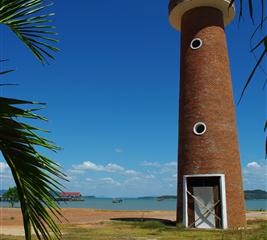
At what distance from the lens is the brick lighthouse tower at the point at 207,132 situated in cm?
2053

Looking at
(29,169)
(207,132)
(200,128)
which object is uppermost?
(200,128)

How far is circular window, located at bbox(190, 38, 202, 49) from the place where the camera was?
22094mm

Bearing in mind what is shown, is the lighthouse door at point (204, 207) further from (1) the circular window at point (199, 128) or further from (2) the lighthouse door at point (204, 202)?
(1) the circular window at point (199, 128)

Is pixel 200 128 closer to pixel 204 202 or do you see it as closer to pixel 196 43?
pixel 204 202

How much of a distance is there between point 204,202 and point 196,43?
26.5 ft

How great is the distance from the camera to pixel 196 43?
22.2m

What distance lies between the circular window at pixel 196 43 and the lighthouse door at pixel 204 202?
6.73 meters

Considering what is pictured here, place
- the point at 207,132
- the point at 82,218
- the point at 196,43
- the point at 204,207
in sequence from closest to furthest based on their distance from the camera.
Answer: the point at 207,132, the point at 204,207, the point at 196,43, the point at 82,218

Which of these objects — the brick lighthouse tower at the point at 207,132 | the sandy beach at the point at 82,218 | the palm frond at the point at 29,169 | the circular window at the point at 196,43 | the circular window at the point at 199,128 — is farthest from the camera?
the sandy beach at the point at 82,218

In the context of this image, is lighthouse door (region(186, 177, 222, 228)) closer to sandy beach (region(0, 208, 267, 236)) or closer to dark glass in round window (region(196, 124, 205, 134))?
dark glass in round window (region(196, 124, 205, 134))

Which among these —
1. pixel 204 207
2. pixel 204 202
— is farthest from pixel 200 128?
pixel 204 207

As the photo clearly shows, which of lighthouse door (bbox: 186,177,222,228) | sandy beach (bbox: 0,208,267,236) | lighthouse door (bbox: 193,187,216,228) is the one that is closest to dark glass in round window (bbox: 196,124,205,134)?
lighthouse door (bbox: 186,177,222,228)

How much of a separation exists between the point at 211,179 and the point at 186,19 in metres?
8.59

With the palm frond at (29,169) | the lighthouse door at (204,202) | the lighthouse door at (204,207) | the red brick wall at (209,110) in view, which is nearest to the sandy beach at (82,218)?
the lighthouse door at (204,202)
